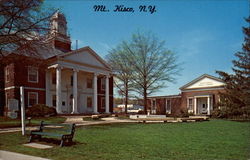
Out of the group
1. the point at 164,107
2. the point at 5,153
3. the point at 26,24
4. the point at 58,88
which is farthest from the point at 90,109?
the point at 5,153

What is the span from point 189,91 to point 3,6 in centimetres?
3208

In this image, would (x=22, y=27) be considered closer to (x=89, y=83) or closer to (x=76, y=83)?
(x=76, y=83)

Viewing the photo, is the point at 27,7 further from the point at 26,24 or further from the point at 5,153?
the point at 5,153

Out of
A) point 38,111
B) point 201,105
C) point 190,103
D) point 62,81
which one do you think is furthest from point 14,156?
point 201,105

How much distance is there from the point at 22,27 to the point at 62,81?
1817 centimetres

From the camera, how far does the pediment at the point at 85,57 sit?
30237 mm

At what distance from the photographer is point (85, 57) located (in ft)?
107

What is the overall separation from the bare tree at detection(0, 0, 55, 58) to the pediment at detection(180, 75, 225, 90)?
27686mm

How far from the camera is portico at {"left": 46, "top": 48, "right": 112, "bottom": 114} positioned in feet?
95.9

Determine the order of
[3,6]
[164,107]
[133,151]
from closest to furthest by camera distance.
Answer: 1. [133,151]
2. [3,6]
3. [164,107]

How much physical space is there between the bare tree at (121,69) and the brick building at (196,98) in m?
8.29

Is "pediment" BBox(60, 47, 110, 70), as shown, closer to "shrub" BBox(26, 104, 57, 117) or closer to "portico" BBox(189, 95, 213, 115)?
"shrub" BBox(26, 104, 57, 117)

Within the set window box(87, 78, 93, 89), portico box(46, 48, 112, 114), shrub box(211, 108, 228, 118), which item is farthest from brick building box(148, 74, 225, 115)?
window box(87, 78, 93, 89)

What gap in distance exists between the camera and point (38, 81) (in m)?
29.0
